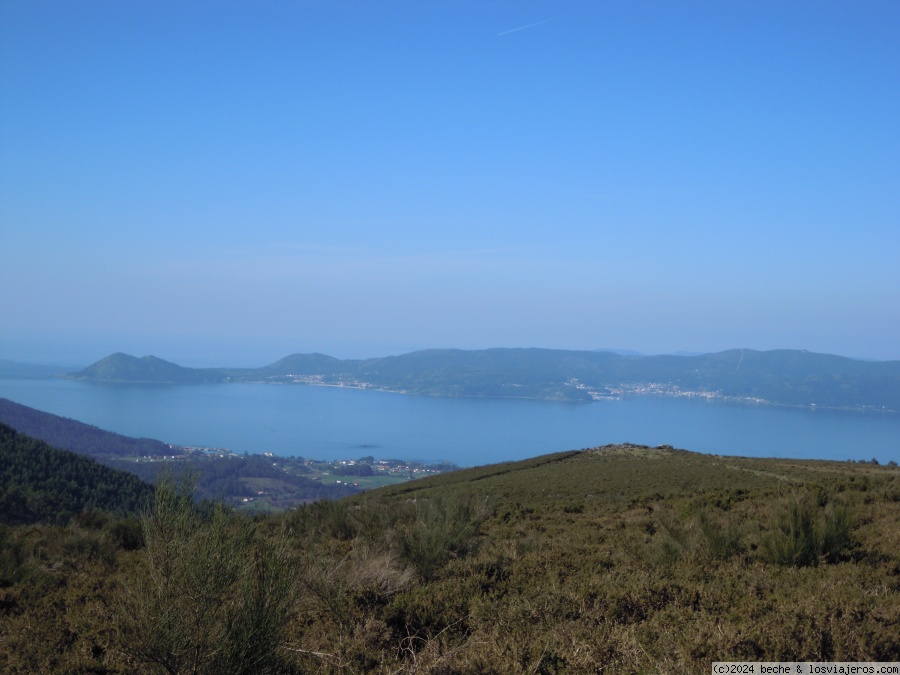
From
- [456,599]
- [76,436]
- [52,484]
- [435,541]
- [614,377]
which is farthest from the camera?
[614,377]

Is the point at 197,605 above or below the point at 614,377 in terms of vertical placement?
above

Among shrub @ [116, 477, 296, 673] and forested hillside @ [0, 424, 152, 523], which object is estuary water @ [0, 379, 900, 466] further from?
shrub @ [116, 477, 296, 673]

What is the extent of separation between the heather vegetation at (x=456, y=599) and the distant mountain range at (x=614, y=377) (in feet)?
502

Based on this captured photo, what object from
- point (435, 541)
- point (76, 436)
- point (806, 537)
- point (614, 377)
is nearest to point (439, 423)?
point (76, 436)

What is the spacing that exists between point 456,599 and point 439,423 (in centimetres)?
11788

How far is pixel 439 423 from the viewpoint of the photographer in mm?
122375

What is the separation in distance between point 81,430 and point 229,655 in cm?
6510

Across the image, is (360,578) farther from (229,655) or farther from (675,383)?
(675,383)

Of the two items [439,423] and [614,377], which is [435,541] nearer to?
[439,423]

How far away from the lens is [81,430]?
5759cm

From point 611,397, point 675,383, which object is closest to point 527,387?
point 611,397

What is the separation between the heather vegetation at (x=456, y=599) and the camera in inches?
141

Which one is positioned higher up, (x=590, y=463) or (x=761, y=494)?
(x=761, y=494)

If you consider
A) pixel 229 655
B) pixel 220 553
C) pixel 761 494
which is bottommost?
pixel 761 494
